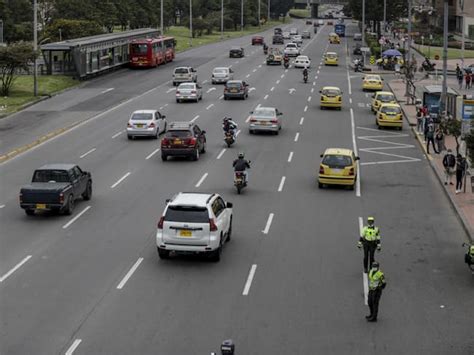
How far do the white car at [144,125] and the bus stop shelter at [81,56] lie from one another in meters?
27.6

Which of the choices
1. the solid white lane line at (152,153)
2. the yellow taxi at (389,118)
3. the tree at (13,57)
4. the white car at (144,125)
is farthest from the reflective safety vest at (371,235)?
the tree at (13,57)

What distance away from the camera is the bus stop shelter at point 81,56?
2876 inches

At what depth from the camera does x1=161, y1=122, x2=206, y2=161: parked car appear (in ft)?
130

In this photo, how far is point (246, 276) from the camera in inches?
894

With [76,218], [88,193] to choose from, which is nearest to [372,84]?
[88,193]

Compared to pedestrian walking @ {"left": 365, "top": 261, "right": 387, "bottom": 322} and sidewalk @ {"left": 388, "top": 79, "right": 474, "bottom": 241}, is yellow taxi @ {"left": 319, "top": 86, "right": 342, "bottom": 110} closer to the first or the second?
sidewalk @ {"left": 388, "top": 79, "right": 474, "bottom": 241}

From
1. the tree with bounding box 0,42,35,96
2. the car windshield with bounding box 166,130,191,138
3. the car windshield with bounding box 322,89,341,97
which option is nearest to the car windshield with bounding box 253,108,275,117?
the car windshield with bounding box 166,130,191,138

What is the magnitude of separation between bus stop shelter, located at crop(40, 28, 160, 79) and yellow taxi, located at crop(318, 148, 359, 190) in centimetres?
4193

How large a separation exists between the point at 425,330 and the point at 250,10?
179 metres

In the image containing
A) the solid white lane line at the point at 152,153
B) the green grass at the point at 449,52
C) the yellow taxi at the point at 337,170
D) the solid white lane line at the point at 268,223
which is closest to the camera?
the solid white lane line at the point at 268,223

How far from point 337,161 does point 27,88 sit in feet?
125

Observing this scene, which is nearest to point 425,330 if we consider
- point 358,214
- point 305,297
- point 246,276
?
point 305,297

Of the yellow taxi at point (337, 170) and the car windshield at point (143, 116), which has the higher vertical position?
the car windshield at point (143, 116)

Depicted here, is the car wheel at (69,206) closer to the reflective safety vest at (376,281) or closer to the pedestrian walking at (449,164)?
the reflective safety vest at (376,281)
